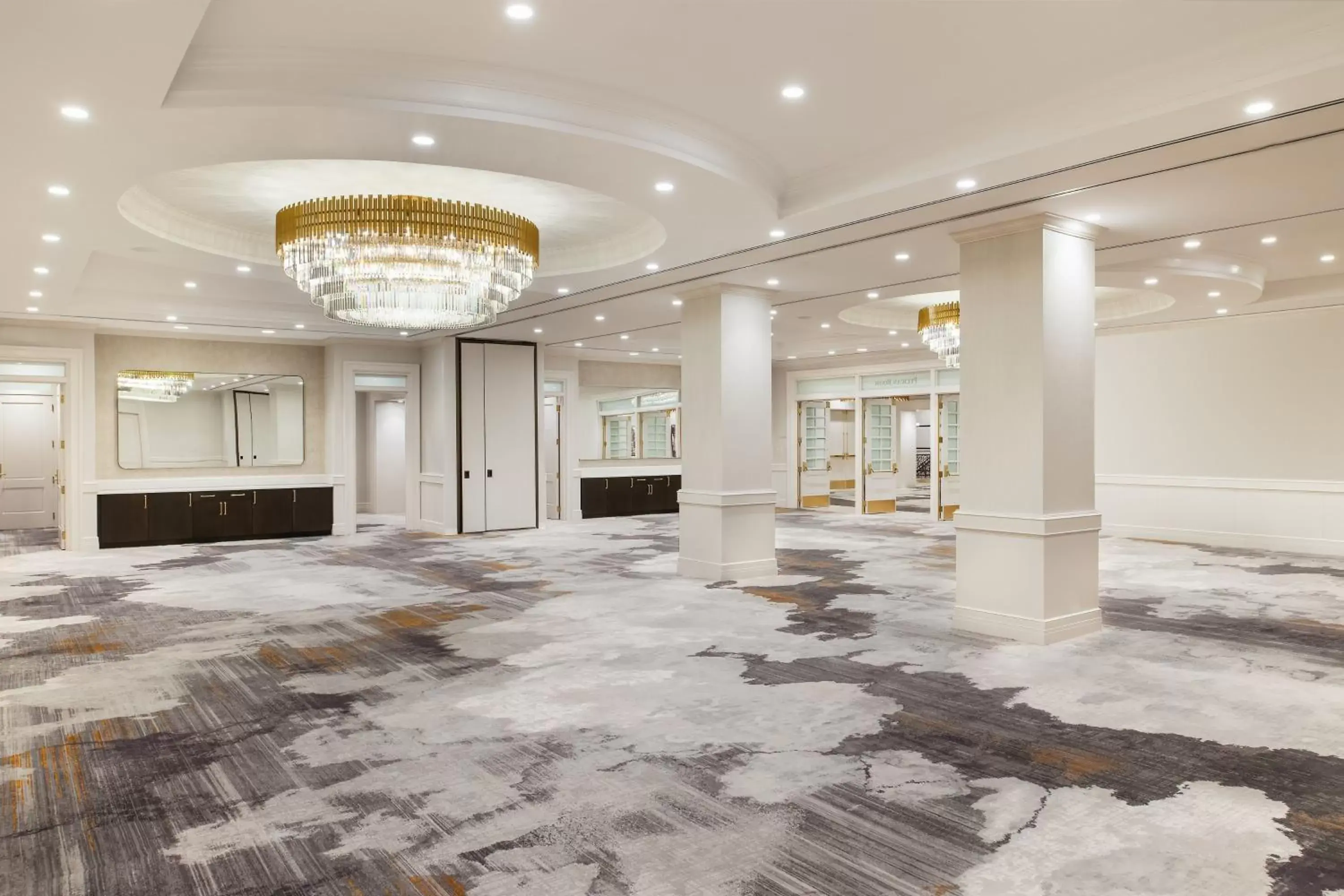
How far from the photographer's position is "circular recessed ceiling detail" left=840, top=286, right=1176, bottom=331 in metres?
11.5

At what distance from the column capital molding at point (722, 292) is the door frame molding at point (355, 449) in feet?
23.0

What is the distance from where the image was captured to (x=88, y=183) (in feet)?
19.4

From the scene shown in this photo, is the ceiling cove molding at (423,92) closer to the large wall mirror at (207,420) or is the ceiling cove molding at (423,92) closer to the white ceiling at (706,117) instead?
the white ceiling at (706,117)

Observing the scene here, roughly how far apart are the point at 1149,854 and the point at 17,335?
1436 cm

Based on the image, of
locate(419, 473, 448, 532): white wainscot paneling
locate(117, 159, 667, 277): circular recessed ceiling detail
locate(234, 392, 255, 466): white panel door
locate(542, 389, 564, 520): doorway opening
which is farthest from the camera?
locate(542, 389, 564, 520): doorway opening

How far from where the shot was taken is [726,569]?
935 cm

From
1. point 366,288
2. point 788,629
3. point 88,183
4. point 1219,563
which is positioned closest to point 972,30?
point 788,629

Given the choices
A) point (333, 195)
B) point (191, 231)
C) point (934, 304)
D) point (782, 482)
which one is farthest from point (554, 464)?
point (333, 195)

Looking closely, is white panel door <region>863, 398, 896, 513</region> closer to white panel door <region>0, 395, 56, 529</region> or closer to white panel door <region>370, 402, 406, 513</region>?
white panel door <region>370, 402, 406, 513</region>

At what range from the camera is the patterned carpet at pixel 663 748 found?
308cm

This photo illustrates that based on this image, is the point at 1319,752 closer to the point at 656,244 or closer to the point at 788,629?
the point at 788,629

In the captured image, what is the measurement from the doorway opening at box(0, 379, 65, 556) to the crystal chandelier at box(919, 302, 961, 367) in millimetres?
14803

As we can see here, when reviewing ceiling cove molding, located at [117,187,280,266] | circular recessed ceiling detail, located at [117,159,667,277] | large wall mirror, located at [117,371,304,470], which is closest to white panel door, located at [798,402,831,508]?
large wall mirror, located at [117,371,304,470]

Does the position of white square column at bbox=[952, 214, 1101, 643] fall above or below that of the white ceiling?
below
